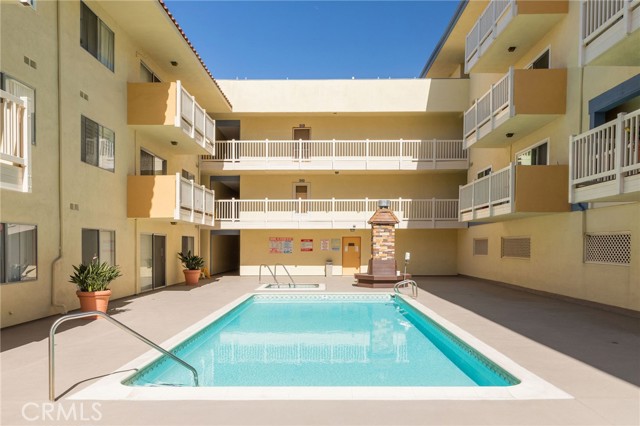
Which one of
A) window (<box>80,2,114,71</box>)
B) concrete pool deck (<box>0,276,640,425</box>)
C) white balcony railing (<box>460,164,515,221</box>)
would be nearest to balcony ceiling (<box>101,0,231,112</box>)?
window (<box>80,2,114,71</box>)

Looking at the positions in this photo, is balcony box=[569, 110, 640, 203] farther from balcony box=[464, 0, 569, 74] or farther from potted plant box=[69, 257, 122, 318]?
potted plant box=[69, 257, 122, 318]

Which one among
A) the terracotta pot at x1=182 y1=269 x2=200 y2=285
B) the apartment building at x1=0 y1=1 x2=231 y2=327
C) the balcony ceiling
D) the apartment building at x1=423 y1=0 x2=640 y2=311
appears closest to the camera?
the apartment building at x1=0 y1=1 x2=231 y2=327

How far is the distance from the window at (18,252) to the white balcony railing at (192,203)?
15.1 ft

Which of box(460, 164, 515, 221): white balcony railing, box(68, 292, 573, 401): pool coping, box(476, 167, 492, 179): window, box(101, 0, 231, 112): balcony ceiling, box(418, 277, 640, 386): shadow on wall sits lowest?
box(418, 277, 640, 386): shadow on wall

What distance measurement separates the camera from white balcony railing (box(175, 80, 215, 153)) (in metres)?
12.9

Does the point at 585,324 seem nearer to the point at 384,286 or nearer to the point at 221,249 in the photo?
the point at 384,286

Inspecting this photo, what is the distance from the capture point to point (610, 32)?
7.91m

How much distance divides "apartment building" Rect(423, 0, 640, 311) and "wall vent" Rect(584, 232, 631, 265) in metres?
0.03

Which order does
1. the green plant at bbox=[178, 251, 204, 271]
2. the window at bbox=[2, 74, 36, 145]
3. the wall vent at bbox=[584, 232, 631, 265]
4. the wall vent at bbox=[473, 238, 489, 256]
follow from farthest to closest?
the wall vent at bbox=[473, 238, 489, 256] → the green plant at bbox=[178, 251, 204, 271] → the wall vent at bbox=[584, 232, 631, 265] → the window at bbox=[2, 74, 36, 145]

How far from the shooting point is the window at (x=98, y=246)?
10.5 meters

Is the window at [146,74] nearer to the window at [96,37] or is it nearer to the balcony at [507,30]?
the window at [96,37]

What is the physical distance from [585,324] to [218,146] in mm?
18102

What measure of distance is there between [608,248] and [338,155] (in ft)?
43.2

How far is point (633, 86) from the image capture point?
9.02m
